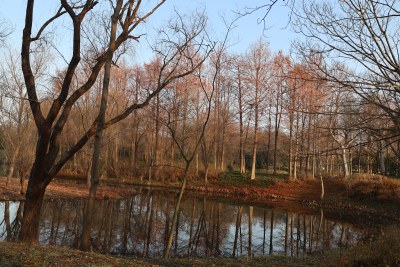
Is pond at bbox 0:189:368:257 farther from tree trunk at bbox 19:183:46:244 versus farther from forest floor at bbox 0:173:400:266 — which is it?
tree trunk at bbox 19:183:46:244

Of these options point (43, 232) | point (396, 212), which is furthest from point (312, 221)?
point (43, 232)

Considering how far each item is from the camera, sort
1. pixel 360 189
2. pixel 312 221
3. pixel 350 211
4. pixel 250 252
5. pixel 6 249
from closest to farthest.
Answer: pixel 6 249
pixel 250 252
pixel 312 221
pixel 350 211
pixel 360 189

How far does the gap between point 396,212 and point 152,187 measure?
66.0 feet

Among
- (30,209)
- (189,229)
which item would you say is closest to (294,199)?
(189,229)

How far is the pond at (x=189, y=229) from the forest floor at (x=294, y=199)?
207cm

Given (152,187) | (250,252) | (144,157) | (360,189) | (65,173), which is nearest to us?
(250,252)

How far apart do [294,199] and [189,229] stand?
50.7 feet

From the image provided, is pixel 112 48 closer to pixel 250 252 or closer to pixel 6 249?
pixel 6 249

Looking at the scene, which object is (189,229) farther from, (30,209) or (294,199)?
(294,199)

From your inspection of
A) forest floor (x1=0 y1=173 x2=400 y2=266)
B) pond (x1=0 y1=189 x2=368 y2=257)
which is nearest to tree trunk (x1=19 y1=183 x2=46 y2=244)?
forest floor (x1=0 y1=173 x2=400 y2=266)

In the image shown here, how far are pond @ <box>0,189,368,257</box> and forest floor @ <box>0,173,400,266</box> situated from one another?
6.80ft

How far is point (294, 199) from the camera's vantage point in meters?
29.7

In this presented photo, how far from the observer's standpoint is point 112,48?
8312 mm

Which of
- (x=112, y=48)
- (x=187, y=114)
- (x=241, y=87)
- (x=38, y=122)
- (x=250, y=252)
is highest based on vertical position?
(x=241, y=87)
